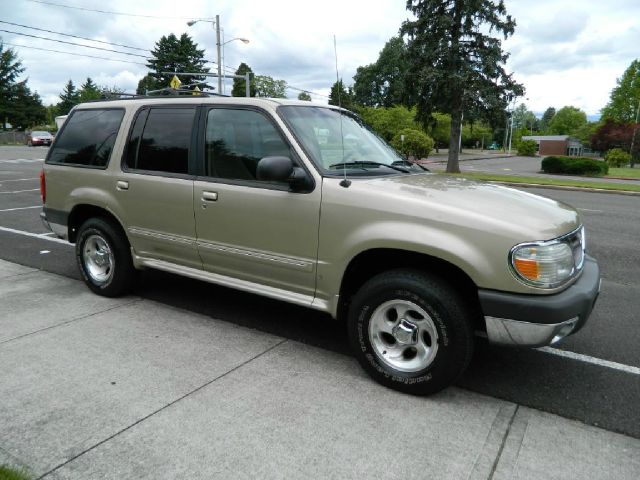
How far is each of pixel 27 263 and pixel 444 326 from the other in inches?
217

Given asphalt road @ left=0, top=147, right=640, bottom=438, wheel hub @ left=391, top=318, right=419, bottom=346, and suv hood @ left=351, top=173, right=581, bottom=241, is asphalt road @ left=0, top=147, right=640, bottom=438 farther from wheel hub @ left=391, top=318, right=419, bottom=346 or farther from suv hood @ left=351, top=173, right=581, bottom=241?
suv hood @ left=351, top=173, right=581, bottom=241

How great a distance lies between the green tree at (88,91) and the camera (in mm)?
76281

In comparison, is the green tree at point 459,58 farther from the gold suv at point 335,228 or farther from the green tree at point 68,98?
the green tree at point 68,98

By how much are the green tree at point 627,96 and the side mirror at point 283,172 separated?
76868 mm

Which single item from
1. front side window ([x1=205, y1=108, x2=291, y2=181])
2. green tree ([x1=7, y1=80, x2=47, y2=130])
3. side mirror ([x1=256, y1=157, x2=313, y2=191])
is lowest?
side mirror ([x1=256, y1=157, x2=313, y2=191])

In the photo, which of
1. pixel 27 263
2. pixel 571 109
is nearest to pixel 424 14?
pixel 27 263

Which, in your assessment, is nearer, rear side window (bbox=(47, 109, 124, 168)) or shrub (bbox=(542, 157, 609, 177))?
rear side window (bbox=(47, 109, 124, 168))

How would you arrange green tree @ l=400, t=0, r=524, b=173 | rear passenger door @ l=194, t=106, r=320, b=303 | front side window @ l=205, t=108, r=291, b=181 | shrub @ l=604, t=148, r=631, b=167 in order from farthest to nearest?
shrub @ l=604, t=148, r=631, b=167
green tree @ l=400, t=0, r=524, b=173
front side window @ l=205, t=108, r=291, b=181
rear passenger door @ l=194, t=106, r=320, b=303

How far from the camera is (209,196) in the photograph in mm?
3955

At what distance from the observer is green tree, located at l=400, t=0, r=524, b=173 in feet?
88.8

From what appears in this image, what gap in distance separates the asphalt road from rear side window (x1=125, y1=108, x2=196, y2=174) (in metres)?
1.37

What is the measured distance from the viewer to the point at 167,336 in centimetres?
409

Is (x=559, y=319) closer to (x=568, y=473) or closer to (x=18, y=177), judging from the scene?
(x=568, y=473)

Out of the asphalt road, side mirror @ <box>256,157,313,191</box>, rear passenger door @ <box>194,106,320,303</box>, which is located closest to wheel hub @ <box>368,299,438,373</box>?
the asphalt road
